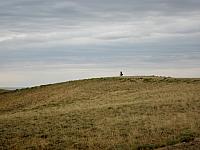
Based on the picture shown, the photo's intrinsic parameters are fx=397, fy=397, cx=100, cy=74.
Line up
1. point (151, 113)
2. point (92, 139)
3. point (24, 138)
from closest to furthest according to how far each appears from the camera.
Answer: point (92, 139) < point (24, 138) < point (151, 113)

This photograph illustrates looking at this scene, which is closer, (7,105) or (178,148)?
(178,148)

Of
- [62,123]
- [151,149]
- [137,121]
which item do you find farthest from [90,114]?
[151,149]

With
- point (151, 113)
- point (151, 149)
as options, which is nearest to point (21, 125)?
point (151, 113)

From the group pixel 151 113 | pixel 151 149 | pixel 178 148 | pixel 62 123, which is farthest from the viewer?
pixel 151 113

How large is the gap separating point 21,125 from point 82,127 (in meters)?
5.24

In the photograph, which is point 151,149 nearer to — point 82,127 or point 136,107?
point 82,127

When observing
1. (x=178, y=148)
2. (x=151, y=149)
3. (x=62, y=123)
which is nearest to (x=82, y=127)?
(x=62, y=123)

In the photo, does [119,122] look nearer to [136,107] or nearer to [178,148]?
[136,107]

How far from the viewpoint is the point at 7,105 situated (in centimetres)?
5241

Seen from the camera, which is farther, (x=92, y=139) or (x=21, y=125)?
(x=21, y=125)


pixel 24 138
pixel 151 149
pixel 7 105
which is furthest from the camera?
pixel 7 105

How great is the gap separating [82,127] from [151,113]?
248 inches

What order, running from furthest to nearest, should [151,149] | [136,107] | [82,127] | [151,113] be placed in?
[136,107], [151,113], [82,127], [151,149]

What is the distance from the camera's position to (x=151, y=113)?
29.2 m
